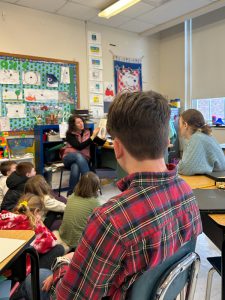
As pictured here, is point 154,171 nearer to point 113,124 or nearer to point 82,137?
point 113,124

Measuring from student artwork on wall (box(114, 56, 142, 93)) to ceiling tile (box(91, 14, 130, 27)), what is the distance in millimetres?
575

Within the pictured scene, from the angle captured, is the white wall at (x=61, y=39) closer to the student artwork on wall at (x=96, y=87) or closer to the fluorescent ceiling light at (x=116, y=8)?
the student artwork on wall at (x=96, y=87)

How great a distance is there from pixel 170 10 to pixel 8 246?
14.4 feet

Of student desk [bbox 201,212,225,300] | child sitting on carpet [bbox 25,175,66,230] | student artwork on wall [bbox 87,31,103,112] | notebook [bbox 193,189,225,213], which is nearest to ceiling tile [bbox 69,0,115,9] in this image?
student artwork on wall [bbox 87,31,103,112]

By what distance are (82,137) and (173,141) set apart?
5.84 feet

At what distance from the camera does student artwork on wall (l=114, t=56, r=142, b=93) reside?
513 centimetres

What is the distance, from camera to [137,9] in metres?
4.25

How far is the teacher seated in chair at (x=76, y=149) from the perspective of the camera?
3816 millimetres

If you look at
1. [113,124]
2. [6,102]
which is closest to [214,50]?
[6,102]

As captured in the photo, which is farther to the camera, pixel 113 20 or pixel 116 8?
pixel 113 20

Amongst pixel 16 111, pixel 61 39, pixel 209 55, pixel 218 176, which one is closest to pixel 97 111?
pixel 61 39

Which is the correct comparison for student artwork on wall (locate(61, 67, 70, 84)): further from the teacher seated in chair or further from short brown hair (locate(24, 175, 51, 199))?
short brown hair (locate(24, 175, 51, 199))

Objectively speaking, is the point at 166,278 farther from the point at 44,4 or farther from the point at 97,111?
the point at 97,111

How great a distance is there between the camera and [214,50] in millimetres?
4746
